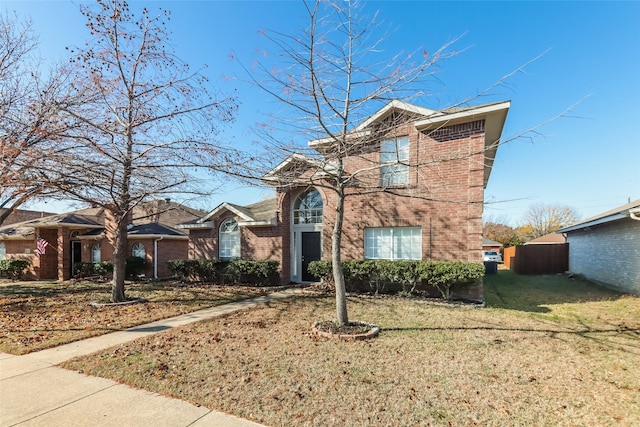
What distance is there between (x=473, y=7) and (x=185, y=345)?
8869mm

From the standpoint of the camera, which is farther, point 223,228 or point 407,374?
point 223,228

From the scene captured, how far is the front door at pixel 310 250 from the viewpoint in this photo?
1362 centimetres

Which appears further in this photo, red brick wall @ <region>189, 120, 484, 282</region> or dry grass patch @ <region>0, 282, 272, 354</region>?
red brick wall @ <region>189, 120, 484, 282</region>

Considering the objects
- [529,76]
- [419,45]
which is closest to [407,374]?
[529,76]

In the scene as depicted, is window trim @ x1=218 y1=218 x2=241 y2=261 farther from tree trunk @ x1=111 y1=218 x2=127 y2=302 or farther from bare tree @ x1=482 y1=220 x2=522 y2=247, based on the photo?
bare tree @ x1=482 y1=220 x2=522 y2=247

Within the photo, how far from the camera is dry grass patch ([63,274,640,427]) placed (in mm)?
3625

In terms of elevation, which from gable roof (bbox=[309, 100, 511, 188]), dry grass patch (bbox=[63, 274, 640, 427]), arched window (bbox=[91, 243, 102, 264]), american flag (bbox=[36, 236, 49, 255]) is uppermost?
gable roof (bbox=[309, 100, 511, 188])

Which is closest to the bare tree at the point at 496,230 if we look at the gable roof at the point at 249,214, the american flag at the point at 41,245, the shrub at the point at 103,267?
the gable roof at the point at 249,214

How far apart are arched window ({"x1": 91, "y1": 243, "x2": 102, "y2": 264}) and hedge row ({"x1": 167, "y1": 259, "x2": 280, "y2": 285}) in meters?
6.88

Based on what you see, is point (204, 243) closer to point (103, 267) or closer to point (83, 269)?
point (103, 267)

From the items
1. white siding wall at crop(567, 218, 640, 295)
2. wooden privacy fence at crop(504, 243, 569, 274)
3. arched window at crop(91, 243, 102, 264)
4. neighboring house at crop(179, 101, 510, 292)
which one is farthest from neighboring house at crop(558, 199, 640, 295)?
arched window at crop(91, 243, 102, 264)

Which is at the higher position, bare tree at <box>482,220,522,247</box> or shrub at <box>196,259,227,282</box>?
bare tree at <box>482,220,522,247</box>

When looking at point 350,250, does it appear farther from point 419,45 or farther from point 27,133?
point 27,133

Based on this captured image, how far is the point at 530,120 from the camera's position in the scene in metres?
5.46
